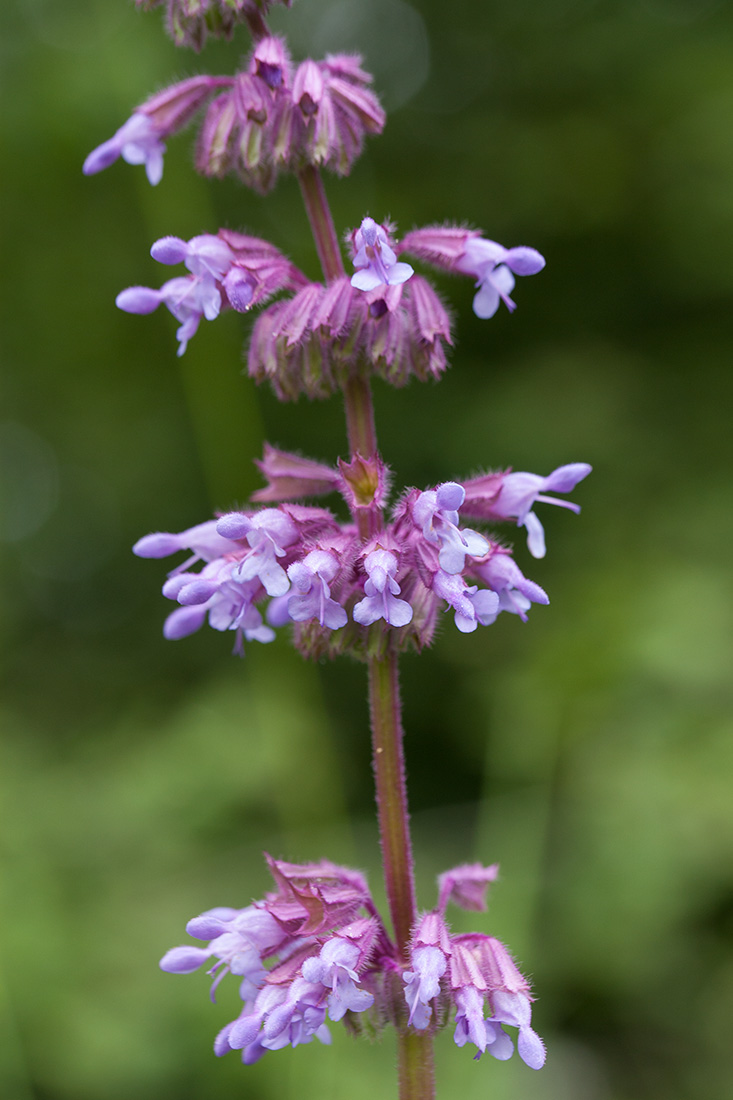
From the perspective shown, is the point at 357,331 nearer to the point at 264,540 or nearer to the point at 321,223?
the point at 321,223

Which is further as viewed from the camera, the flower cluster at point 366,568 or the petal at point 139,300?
the petal at point 139,300

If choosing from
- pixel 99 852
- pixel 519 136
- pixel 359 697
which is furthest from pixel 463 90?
pixel 99 852

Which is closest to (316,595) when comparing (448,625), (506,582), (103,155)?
(506,582)

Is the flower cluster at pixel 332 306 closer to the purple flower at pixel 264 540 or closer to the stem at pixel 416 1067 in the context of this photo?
the purple flower at pixel 264 540

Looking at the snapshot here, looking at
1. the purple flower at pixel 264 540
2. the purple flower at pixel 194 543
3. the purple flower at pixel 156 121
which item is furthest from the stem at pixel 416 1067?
the purple flower at pixel 156 121

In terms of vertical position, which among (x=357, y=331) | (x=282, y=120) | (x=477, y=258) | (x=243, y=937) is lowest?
(x=243, y=937)

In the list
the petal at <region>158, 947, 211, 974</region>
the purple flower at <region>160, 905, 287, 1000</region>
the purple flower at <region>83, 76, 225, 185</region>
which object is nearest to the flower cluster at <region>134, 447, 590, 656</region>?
the purple flower at <region>160, 905, 287, 1000</region>
